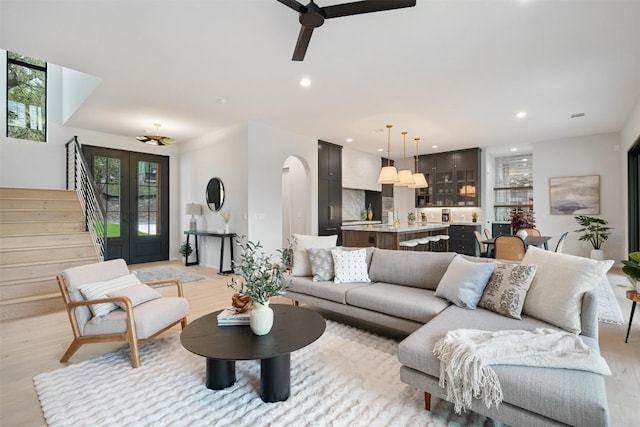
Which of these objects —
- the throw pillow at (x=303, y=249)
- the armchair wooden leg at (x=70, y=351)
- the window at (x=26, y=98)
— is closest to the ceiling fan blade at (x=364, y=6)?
the throw pillow at (x=303, y=249)

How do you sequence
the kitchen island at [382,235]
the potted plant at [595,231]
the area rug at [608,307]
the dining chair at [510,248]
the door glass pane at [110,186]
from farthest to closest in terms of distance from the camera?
1. the door glass pane at [110,186]
2. the potted plant at [595,231]
3. the kitchen island at [382,235]
4. the dining chair at [510,248]
5. the area rug at [608,307]

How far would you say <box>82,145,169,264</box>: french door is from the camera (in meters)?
6.53

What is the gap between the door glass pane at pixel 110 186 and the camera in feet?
21.2

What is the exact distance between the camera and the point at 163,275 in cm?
571

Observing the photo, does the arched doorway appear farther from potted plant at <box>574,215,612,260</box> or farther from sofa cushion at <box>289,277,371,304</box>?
potted plant at <box>574,215,612,260</box>

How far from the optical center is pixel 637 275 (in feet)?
8.50

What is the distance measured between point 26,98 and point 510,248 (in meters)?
8.90

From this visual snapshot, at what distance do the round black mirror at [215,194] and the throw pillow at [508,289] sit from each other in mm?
5122

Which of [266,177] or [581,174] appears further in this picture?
[581,174]

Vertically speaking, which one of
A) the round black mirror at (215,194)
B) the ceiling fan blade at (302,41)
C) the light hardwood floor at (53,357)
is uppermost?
the ceiling fan blade at (302,41)

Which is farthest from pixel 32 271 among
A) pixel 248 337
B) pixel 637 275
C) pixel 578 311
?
pixel 637 275

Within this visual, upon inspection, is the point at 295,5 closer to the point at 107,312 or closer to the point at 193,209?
the point at 107,312

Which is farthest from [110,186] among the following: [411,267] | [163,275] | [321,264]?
[411,267]

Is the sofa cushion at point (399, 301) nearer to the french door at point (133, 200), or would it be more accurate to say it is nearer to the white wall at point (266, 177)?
the white wall at point (266, 177)
